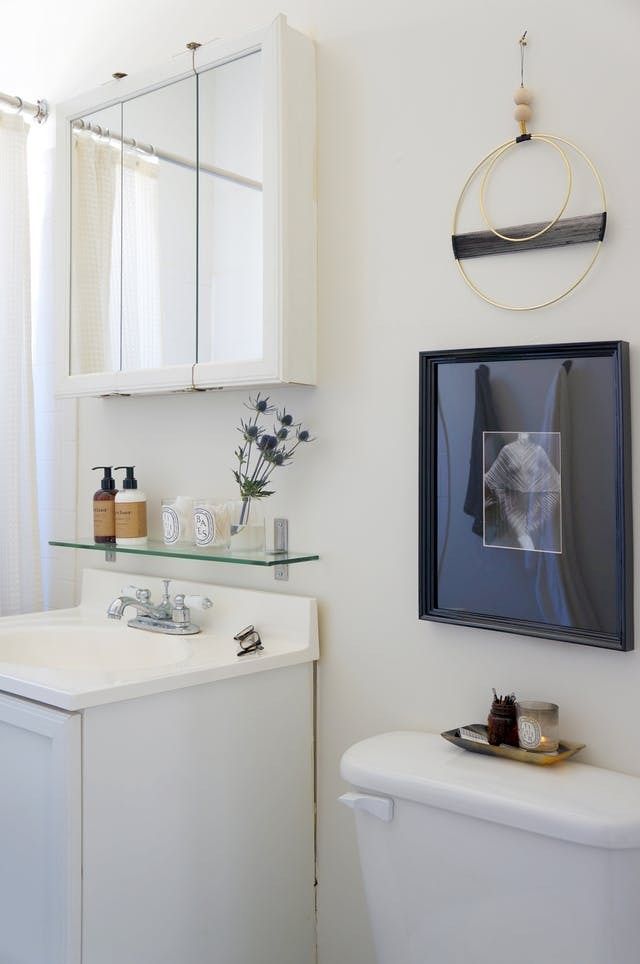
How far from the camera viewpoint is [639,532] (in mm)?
1295

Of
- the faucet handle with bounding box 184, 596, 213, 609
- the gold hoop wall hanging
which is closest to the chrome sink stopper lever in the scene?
the faucet handle with bounding box 184, 596, 213, 609

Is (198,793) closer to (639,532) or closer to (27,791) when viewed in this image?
(27,791)

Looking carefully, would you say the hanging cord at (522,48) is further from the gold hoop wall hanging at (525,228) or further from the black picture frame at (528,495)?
the black picture frame at (528,495)

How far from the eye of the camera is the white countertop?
1489mm

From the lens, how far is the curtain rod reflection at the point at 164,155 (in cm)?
168

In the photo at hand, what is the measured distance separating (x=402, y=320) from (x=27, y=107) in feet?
4.10

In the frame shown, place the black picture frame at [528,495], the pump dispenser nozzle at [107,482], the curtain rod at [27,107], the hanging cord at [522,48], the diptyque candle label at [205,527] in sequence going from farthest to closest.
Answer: the curtain rod at [27,107] < the pump dispenser nozzle at [107,482] < the diptyque candle label at [205,527] < the hanging cord at [522,48] < the black picture frame at [528,495]

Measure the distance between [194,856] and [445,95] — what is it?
1.33m

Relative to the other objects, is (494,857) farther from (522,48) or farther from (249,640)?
(522,48)

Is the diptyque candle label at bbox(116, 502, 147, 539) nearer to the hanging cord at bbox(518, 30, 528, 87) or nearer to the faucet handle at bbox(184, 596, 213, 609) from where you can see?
the faucet handle at bbox(184, 596, 213, 609)

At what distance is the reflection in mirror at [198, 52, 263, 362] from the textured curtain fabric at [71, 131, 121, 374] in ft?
0.89

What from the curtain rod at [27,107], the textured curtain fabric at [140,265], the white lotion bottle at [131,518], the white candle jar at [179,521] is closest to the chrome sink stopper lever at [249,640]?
the white candle jar at [179,521]

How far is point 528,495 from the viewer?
139cm

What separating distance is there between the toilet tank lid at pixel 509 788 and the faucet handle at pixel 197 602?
46 centimetres
